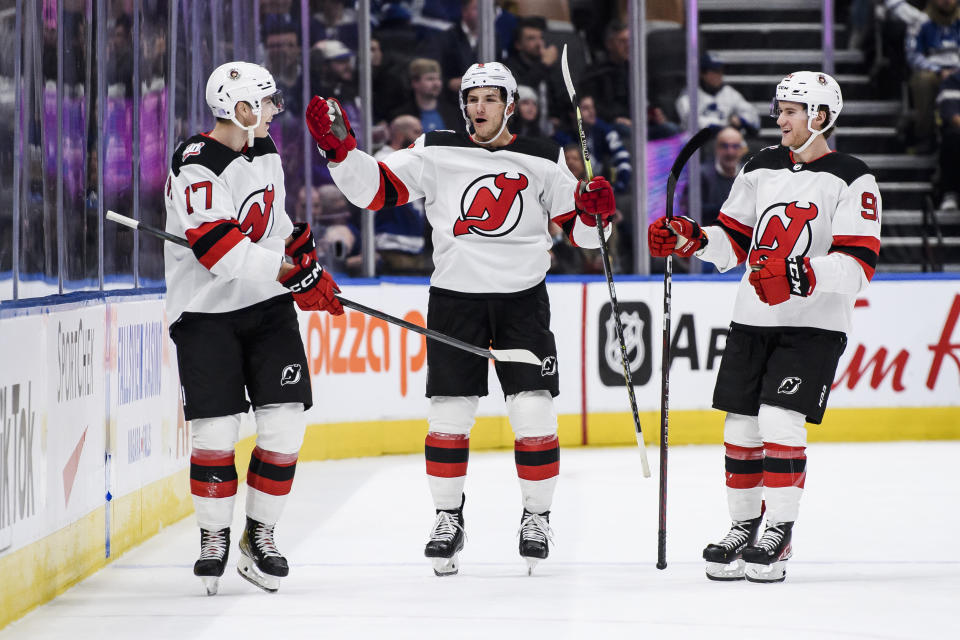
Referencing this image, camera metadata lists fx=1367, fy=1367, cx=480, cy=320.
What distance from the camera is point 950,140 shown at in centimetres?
892

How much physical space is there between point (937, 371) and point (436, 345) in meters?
4.15

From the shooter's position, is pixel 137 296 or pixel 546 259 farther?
pixel 137 296

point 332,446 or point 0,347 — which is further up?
point 0,347

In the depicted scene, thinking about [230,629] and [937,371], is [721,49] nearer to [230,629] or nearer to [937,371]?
[937,371]

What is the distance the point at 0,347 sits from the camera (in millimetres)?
2953

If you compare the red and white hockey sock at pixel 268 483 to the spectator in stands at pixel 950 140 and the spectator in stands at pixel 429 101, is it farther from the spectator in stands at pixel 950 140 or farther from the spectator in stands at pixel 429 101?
the spectator in stands at pixel 950 140

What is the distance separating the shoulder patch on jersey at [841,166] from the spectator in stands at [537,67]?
484 centimetres

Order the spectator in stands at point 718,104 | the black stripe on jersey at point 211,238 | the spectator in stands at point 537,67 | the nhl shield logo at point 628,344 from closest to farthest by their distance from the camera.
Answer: the black stripe on jersey at point 211,238 → the nhl shield logo at point 628,344 → the spectator in stands at point 537,67 → the spectator in stands at point 718,104

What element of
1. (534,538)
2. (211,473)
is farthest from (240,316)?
(534,538)

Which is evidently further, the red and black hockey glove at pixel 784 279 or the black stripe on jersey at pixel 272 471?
the black stripe on jersey at pixel 272 471

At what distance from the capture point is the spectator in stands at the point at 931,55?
8.93 metres

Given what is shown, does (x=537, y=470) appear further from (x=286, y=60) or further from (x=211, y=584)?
(x=286, y=60)

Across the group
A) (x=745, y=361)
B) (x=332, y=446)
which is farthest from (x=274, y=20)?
(x=745, y=361)

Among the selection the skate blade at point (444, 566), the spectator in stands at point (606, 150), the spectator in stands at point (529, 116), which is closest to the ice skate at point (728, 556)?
the skate blade at point (444, 566)
